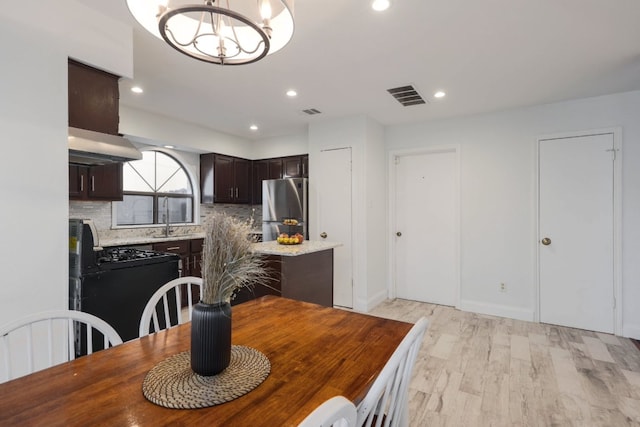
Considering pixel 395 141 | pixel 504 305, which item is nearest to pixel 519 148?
pixel 395 141

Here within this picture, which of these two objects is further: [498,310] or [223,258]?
[498,310]

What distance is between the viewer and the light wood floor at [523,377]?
197 cm

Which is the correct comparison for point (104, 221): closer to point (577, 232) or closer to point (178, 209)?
point (178, 209)

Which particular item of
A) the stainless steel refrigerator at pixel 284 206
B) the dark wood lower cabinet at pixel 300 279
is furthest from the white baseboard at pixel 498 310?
the stainless steel refrigerator at pixel 284 206

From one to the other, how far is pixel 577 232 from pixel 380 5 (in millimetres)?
3246

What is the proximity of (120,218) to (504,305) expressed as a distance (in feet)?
16.5

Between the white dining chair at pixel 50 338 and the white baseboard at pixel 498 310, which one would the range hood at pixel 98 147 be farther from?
the white baseboard at pixel 498 310

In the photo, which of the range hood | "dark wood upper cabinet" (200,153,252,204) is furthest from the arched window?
the range hood

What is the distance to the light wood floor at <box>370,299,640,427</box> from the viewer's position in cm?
197

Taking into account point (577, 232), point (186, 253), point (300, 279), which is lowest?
point (300, 279)

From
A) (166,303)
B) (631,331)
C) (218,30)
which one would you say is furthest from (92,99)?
(631,331)

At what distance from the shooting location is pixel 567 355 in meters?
2.78

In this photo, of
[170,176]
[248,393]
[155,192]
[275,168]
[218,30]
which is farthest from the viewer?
[275,168]

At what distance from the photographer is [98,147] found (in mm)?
2012
